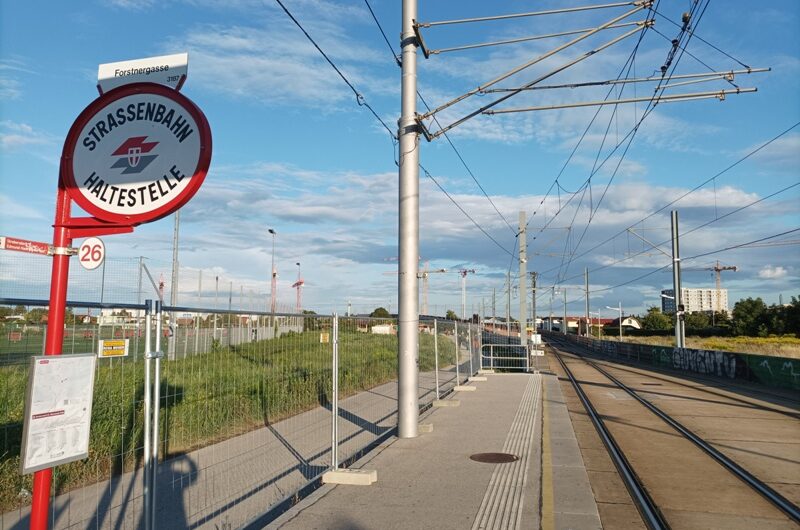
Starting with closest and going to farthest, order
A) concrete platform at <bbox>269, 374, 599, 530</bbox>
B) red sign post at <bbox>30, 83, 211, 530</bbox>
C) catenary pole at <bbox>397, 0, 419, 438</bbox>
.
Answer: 1. red sign post at <bbox>30, 83, 211, 530</bbox>
2. concrete platform at <bbox>269, 374, 599, 530</bbox>
3. catenary pole at <bbox>397, 0, 419, 438</bbox>

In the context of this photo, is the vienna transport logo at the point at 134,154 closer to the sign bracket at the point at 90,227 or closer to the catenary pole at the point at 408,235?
the sign bracket at the point at 90,227

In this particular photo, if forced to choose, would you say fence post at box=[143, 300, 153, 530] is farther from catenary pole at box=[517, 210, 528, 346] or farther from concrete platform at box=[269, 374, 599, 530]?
catenary pole at box=[517, 210, 528, 346]

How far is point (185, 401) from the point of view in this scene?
576cm

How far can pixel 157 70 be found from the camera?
362 cm

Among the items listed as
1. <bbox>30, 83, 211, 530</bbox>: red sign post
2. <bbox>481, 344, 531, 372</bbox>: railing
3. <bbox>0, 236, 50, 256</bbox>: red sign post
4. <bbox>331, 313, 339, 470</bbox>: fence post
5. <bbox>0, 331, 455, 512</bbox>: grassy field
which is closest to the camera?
<bbox>0, 236, 50, 256</bbox>: red sign post

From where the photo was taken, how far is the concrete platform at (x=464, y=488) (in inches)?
240

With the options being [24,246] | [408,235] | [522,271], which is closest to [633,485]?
[408,235]

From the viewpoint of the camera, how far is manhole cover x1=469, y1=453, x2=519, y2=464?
343 inches

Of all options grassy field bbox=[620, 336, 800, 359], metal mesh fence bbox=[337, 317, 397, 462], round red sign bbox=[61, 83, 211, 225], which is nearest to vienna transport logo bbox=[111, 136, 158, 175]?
round red sign bbox=[61, 83, 211, 225]

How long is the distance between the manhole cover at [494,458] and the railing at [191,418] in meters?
1.90

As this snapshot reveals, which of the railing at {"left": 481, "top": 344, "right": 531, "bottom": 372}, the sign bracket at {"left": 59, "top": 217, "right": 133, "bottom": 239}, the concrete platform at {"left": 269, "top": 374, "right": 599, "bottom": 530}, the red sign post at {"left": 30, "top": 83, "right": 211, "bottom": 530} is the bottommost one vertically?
the concrete platform at {"left": 269, "top": 374, "right": 599, "bottom": 530}

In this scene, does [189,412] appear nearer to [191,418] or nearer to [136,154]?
[191,418]

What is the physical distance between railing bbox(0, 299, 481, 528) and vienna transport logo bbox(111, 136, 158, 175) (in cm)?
102

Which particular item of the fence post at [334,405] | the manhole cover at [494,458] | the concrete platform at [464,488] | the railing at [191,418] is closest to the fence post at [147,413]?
the railing at [191,418]
